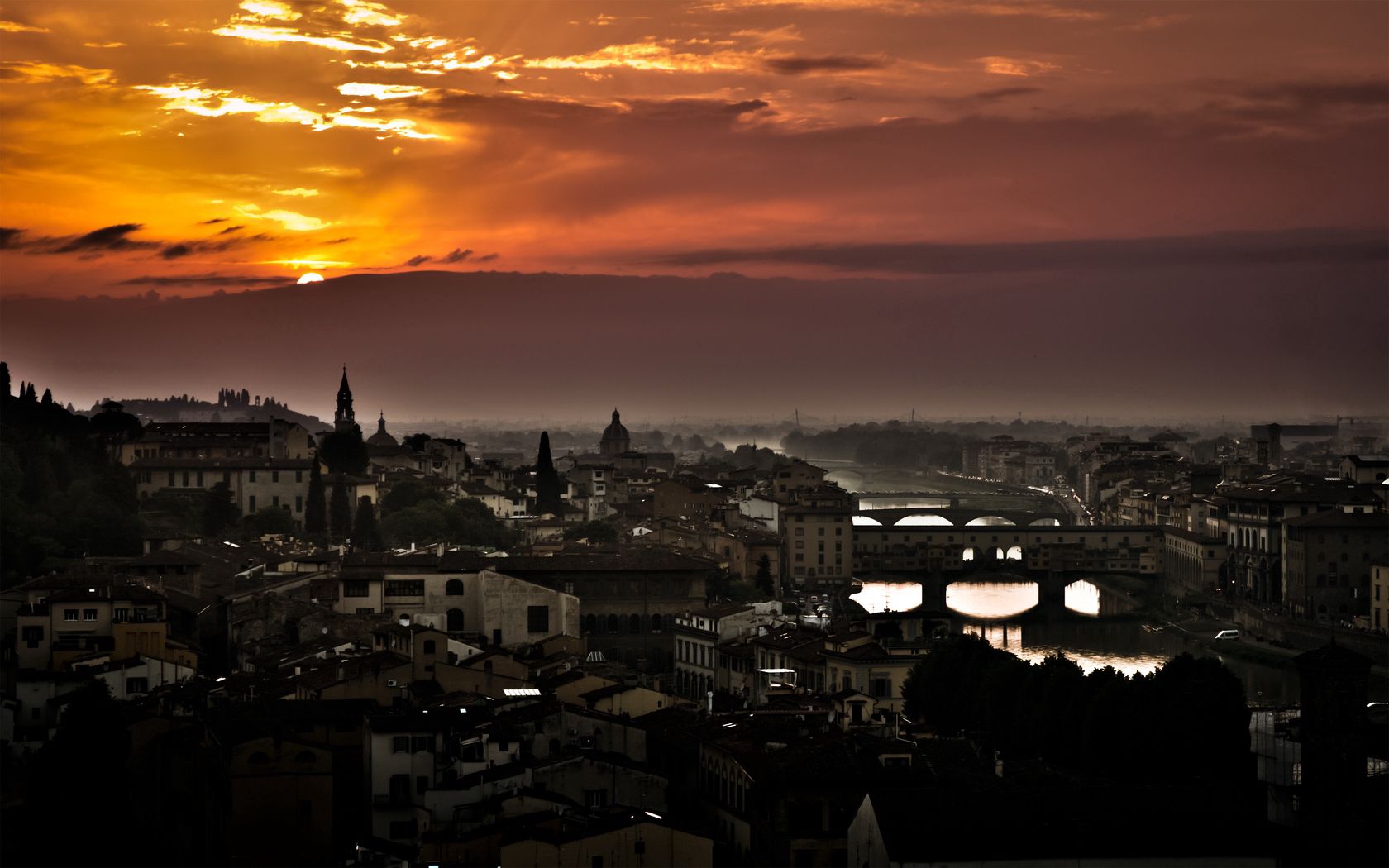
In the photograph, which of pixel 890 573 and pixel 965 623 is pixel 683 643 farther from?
pixel 890 573

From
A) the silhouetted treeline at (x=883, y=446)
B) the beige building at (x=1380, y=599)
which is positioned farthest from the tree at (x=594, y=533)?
the silhouetted treeline at (x=883, y=446)

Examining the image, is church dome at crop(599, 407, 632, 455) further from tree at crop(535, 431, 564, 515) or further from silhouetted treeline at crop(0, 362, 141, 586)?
silhouetted treeline at crop(0, 362, 141, 586)

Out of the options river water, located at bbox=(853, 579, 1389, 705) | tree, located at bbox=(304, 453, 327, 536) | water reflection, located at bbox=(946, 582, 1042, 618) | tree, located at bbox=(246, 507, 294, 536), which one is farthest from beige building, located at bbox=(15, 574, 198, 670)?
water reflection, located at bbox=(946, 582, 1042, 618)

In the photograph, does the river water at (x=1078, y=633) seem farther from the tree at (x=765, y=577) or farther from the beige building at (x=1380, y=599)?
the beige building at (x=1380, y=599)

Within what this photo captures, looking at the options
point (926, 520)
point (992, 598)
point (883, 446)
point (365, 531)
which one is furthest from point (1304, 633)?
point (883, 446)

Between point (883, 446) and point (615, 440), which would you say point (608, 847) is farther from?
point (883, 446)

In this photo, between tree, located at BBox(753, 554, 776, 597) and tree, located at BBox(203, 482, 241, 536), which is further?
tree, located at BBox(753, 554, 776, 597)
